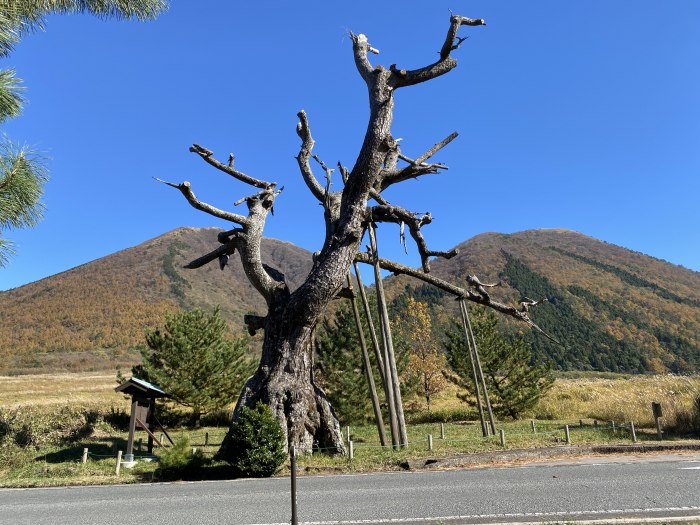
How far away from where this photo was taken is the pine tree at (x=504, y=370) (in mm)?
27438

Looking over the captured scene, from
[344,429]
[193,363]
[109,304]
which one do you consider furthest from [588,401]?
[109,304]

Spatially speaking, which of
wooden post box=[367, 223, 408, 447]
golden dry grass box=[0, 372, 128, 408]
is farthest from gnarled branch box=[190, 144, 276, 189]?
golden dry grass box=[0, 372, 128, 408]

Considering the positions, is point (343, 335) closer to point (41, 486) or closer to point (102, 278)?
point (41, 486)

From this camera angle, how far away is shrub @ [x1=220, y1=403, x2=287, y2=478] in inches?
424

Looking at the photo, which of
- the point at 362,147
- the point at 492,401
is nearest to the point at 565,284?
the point at 492,401

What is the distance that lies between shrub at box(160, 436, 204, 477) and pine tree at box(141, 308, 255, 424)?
1275 centimetres

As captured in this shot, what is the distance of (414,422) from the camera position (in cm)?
2900

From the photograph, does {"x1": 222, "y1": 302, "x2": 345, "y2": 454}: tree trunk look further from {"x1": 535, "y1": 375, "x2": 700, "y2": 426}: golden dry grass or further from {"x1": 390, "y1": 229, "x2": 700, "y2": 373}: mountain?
{"x1": 390, "y1": 229, "x2": 700, "y2": 373}: mountain

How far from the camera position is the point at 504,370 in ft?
91.1

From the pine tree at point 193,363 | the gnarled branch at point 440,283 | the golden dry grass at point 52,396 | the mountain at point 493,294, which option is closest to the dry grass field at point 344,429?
the golden dry grass at point 52,396

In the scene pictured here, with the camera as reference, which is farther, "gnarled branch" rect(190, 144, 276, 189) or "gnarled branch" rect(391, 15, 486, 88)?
"gnarled branch" rect(190, 144, 276, 189)

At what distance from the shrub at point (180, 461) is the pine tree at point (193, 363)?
1275 cm

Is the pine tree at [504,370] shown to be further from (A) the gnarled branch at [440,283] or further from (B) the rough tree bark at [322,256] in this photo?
(B) the rough tree bark at [322,256]

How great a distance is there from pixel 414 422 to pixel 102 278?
14684 centimetres
